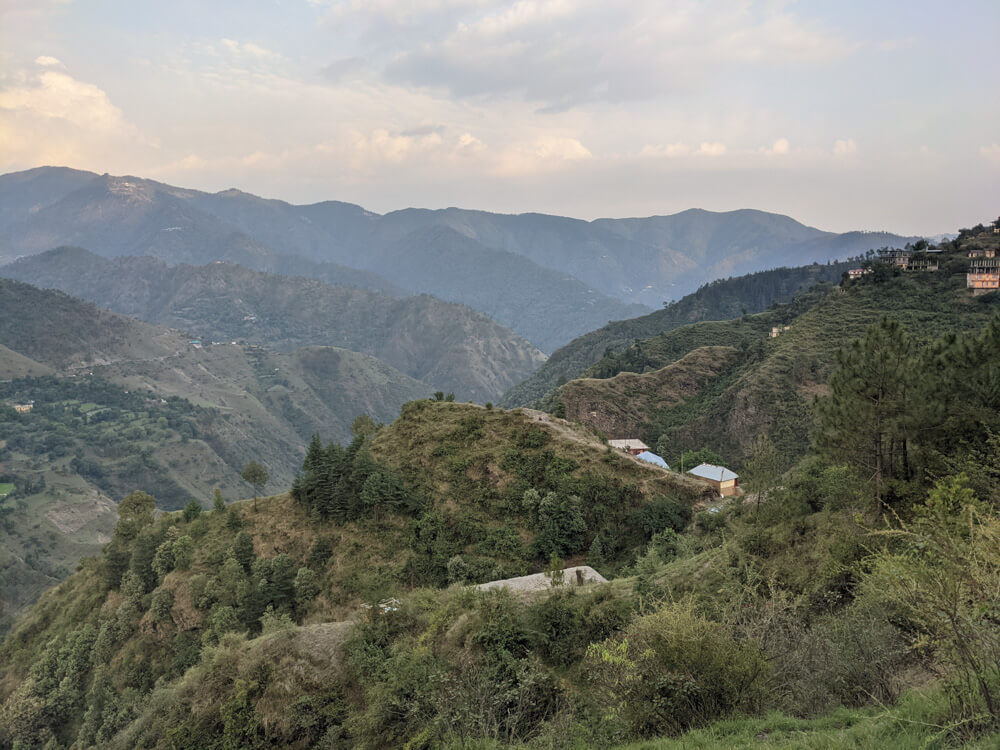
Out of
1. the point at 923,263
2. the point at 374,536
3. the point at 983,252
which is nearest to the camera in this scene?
the point at 374,536

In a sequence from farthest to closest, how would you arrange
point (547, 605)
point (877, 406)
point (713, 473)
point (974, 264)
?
point (974, 264) < point (713, 473) < point (547, 605) < point (877, 406)

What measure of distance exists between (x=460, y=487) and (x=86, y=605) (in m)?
32.1

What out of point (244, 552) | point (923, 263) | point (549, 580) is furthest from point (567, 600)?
point (923, 263)

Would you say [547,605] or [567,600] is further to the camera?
[567,600]

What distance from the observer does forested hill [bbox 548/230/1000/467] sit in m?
A: 63.5

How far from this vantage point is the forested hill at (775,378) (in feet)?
208

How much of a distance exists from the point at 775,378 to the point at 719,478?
2625cm

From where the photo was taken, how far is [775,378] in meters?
67.6

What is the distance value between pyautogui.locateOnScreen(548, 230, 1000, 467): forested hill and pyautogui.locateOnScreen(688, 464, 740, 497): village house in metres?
10.7

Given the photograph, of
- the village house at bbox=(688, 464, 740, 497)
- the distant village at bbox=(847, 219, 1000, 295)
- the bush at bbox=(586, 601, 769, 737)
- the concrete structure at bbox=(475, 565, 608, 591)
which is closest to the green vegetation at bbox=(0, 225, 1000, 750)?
the bush at bbox=(586, 601, 769, 737)

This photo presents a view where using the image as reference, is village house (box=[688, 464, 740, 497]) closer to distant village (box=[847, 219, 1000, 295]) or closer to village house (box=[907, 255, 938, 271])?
distant village (box=[847, 219, 1000, 295])

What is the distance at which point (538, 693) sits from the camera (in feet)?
52.0

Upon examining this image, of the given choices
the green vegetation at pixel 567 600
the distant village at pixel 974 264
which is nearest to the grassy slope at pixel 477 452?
the green vegetation at pixel 567 600

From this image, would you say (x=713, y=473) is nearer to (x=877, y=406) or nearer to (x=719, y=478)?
(x=719, y=478)
